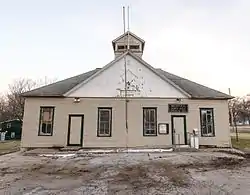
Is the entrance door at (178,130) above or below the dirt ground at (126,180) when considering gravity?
above

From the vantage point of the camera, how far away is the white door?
15.9 metres

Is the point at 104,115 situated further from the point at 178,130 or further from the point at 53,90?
the point at 178,130

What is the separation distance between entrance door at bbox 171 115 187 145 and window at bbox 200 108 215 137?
126 cm

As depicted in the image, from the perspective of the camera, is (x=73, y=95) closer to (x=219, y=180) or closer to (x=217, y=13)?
(x=217, y=13)

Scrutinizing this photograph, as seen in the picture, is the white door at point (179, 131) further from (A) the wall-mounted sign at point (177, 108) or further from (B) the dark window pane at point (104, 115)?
(B) the dark window pane at point (104, 115)

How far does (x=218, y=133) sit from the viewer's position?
16125mm

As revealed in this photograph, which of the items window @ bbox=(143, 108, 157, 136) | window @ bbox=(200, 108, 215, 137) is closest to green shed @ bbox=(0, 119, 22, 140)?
window @ bbox=(143, 108, 157, 136)

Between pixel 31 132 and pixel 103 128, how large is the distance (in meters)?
4.56

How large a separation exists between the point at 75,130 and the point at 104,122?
6.24 feet

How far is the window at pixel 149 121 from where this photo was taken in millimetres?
15805

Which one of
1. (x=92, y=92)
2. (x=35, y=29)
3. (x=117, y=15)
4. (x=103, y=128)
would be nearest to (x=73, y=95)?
(x=92, y=92)

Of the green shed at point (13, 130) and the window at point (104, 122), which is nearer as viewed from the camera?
the window at point (104, 122)

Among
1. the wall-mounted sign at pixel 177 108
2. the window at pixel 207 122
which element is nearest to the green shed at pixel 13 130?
the wall-mounted sign at pixel 177 108

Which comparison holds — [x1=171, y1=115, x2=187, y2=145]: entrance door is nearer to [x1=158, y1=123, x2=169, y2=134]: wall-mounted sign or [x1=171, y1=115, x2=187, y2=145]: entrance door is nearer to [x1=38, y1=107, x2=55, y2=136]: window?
[x1=158, y1=123, x2=169, y2=134]: wall-mounted sign
